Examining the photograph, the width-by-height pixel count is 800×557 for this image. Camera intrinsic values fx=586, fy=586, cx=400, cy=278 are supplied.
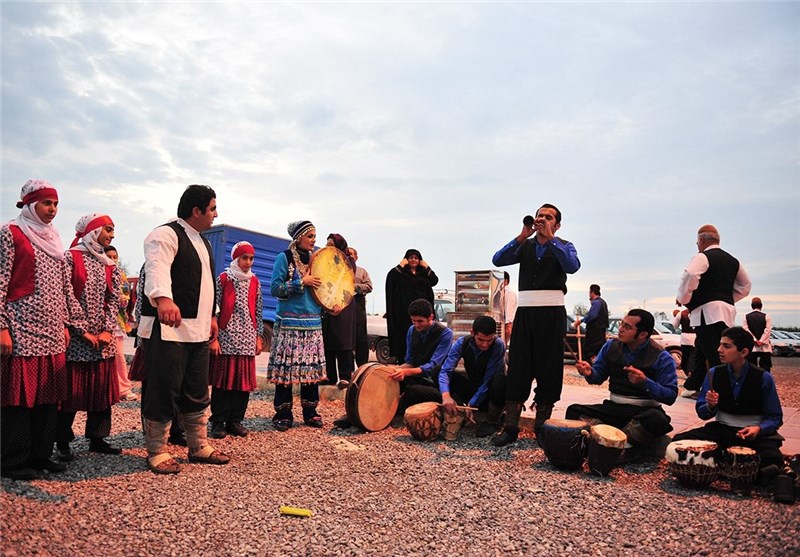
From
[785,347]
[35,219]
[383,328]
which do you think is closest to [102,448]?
[35,219]

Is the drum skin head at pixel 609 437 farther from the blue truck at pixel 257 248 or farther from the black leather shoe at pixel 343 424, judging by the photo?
the blue truck at pixel 257 248

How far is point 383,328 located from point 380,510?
33.6ft

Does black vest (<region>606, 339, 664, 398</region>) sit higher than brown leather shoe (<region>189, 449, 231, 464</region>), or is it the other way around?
black vest (<region>606, 339, 664, 398</region>)

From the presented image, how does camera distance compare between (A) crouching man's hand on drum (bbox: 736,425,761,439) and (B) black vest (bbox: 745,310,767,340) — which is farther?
(B) black vest (bbox: 745,310,767,340)

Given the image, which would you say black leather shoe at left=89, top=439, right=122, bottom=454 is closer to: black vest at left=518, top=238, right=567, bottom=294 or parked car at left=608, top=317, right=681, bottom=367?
black vest at left=518, top=238, right=567, bottom=294

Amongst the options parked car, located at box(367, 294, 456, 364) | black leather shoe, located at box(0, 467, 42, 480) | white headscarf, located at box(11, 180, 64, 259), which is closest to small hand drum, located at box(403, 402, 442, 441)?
black leather shoe, located at box(0, 467, 42, 480)

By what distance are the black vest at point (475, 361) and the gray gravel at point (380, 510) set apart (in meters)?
1.05

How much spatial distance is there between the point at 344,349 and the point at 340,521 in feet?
11.5

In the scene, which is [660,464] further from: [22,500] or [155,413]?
[22,500]

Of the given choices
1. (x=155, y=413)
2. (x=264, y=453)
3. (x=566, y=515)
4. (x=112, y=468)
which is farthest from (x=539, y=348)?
(x=112, y=468)

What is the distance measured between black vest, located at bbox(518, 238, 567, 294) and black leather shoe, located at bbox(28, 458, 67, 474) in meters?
3.61

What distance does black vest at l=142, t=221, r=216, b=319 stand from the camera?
12.4 feet

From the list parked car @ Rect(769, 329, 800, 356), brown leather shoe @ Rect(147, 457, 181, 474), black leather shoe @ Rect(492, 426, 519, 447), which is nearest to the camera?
brown leather shoe @ Rect(147, 457, 181, 474)

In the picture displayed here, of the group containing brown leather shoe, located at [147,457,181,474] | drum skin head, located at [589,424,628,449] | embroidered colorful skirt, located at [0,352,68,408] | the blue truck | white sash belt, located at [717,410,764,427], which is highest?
the blue truck
